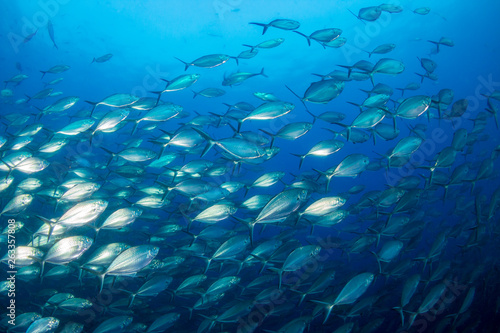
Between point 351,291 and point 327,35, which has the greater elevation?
point 327,35

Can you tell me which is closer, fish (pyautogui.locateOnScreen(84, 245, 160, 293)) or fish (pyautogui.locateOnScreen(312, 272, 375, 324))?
fish (pyautogui.locateOnScreen(84, 245, 160, 293))

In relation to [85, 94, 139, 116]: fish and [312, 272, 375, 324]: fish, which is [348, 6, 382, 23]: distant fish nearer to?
[85, 94, 139, 116]: fish

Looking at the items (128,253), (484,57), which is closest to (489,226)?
(128,253)

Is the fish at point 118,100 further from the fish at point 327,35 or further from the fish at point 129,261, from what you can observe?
the fish at point 327,35

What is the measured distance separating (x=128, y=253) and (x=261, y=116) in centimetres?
294

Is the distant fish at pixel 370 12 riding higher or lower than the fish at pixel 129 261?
higher

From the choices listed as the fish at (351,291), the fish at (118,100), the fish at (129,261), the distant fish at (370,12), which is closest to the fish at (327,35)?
the distant fish at (370,12)

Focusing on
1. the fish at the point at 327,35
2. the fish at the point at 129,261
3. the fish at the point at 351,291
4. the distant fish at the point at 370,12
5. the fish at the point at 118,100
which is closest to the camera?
the fish at the point at 129,261

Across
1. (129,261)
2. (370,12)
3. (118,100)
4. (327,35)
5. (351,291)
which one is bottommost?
(351,291)

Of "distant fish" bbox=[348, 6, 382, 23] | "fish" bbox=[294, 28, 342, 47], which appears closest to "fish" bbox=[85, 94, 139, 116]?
"fish" bbox=[294, 28, 342, 47]

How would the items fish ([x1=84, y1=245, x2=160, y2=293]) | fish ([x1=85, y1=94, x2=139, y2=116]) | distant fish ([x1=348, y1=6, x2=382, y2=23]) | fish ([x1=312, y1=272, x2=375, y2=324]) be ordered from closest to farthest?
fish ([x1=84, y1=245, x2=160, y2=293]) → fish ([x1=312, y1=272, x2=375, y2=324]) → fish ([x1=85, y1=94, x2=139, y2=116]) → distant fish ([x1=348, y1=6, x2=382, y2=23])

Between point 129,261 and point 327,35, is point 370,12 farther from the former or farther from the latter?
point 129,261

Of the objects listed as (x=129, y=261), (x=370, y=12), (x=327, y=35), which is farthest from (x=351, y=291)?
(x=370, y=12)

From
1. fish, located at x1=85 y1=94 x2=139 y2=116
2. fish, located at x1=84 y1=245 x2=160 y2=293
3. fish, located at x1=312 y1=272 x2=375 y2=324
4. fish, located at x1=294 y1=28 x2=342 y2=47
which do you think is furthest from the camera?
fish, located at x1=294 y1=28 x2=342 y2=47
